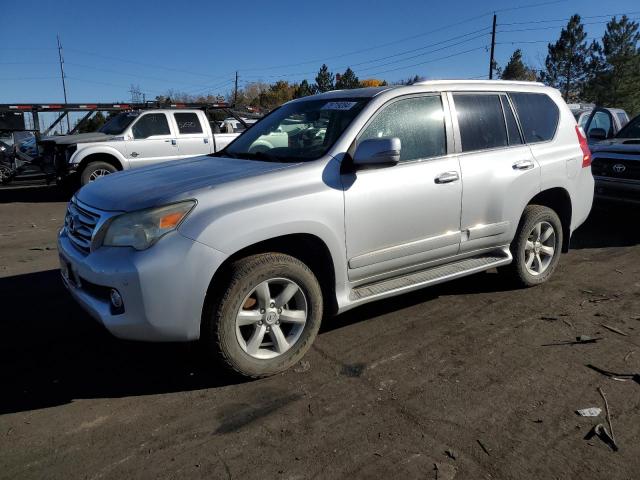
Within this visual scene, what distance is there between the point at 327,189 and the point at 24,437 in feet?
7.20

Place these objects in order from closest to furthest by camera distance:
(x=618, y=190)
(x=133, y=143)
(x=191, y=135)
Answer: (x=618, y=190) < (x=133, y=143) < (x=191, y=135)

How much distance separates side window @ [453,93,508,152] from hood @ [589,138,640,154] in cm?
346

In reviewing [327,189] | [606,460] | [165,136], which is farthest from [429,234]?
[165,136]

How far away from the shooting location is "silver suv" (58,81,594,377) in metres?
2.97

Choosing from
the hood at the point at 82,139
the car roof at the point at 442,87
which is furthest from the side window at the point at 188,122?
the car roof at the point at 442,87

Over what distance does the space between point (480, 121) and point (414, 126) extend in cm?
75

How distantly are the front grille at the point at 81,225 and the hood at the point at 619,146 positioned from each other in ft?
21.8

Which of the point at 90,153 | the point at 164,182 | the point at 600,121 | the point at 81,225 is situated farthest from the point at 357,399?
the point at 600,121

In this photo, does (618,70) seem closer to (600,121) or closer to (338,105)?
(600,121)

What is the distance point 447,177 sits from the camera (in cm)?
399

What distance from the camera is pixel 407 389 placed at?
3.18 metres

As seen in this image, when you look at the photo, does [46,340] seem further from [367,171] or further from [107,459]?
[367,171]

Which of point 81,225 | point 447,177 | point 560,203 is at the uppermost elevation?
point 447,177

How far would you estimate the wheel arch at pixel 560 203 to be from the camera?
4.94m
